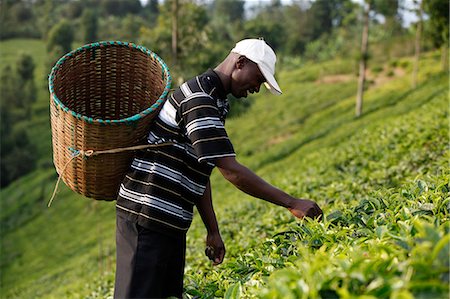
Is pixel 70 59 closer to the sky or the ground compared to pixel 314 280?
closer to the sky

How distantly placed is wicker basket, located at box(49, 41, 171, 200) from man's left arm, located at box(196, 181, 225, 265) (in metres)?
0.51

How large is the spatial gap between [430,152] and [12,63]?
147ft

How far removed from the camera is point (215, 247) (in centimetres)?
338

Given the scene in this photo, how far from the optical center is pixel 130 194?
2.87m

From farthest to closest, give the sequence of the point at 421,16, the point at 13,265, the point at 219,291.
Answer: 1. the point at 421,16
2. the point at 13,265
3. the point at 219,291

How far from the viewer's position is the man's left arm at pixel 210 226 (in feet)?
10.6

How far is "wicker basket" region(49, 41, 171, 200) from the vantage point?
9.48ft

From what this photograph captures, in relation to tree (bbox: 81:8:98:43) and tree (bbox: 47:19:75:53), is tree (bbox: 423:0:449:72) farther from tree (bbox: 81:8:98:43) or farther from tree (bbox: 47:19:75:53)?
tree (bbox: 81:8:98:43)

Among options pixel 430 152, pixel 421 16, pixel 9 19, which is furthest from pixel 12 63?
pixel 430 152

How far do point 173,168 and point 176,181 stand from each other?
7 centimetres

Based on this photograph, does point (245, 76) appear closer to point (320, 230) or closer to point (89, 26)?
point (320, 230)

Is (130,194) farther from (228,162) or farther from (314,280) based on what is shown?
(314,280)

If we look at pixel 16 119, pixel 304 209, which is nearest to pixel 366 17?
pixel 304 209

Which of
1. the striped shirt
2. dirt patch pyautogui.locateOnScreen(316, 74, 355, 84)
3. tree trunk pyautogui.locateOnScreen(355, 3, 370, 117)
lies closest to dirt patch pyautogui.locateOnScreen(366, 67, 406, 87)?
dirt patch pyautogui.locateOnScreen(316, 74, 355, 84)
